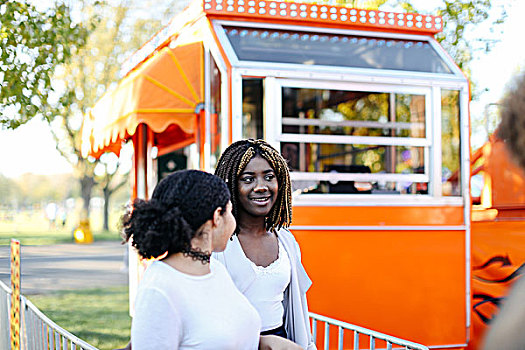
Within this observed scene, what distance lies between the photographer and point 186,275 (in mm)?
1877

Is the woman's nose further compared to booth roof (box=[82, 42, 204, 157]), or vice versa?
booth roof (box=[82, 42, 204, 157])

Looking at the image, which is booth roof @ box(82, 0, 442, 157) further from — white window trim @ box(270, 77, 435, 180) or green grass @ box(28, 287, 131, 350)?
green grass @ box(28, 287, 131, 350)

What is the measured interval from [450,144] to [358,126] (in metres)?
0.91

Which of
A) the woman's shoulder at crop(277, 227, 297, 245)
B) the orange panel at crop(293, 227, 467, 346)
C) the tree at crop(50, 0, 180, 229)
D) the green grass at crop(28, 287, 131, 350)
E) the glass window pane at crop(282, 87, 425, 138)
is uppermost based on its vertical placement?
the tree at crop(50, 0, 180, 229)

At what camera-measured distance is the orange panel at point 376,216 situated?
17.9ft

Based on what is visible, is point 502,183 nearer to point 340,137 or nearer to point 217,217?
point 340,137

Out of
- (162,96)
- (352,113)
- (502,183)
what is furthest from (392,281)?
(162,96)

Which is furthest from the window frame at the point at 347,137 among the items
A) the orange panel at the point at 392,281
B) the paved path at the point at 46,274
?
the paved path at the point at 46,274

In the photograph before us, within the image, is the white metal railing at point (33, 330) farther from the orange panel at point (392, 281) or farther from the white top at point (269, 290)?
the orange panel at point (392, 281)

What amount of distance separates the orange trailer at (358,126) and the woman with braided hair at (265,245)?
7.87ft

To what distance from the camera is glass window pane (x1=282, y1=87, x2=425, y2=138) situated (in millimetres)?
5879

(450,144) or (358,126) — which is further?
(358,126)

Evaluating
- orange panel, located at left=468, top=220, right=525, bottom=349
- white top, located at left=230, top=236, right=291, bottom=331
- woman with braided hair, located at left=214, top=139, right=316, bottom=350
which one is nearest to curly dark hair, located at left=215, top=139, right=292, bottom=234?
woman with braided hair, located at left=214, top=139, right=316, bottom=350

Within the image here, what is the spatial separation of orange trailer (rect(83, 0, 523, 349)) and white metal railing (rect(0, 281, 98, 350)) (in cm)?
196
